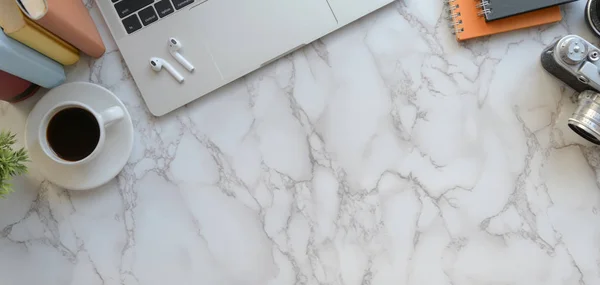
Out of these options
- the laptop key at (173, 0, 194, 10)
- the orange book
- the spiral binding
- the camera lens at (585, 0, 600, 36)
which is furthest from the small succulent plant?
the camera lens at (585, 0, 600, 36)

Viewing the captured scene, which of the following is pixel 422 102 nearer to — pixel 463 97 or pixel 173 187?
pixel 463 97

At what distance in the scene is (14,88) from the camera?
60 centimetres

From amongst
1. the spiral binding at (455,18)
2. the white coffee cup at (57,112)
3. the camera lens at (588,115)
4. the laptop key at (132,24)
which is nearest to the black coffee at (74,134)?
the white coffee cup at (57,112)

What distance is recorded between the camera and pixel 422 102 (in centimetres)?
67

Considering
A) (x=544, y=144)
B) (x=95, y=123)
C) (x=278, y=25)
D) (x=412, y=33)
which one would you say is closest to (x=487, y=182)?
(x=544, y=144)

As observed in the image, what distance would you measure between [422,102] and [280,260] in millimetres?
262

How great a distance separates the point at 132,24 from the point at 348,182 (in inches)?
12.8

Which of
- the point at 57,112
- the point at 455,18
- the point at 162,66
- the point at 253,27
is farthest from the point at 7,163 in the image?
the point at 455,18

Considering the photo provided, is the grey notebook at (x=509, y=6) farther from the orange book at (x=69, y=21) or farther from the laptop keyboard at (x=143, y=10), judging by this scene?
the orange book at (x=69, y=21)

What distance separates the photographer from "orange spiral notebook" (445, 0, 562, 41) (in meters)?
0.66

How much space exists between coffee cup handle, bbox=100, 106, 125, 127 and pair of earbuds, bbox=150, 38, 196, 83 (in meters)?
0.07

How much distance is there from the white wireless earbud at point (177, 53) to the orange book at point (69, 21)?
0.09 m

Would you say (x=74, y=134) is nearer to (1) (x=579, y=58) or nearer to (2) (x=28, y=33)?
(2) (x=28, y=33)

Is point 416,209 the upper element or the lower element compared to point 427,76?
lower
